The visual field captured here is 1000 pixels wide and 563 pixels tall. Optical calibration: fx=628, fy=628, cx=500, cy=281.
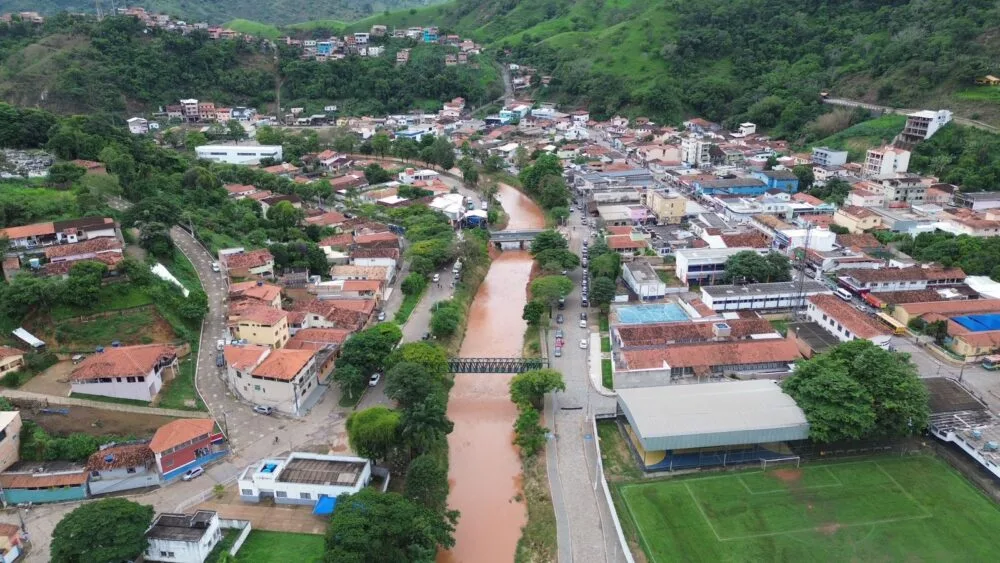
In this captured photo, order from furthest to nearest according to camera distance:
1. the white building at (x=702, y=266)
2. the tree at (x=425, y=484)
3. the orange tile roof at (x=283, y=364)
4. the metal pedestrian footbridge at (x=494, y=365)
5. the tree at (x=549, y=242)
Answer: the tree at (x=549, y=242)
the white building at (x=702, y=266)
the metal pedestrian footbridge at (x=494, y=365)
the orange tile roof at (x=283, y=364)
the tree at (x=425, y=484)

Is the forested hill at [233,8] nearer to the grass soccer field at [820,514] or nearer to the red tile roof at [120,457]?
the red tile roof at [120,457]

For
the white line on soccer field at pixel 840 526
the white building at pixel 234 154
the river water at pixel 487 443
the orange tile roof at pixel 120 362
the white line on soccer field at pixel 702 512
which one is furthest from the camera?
the white building at pixel 234 154

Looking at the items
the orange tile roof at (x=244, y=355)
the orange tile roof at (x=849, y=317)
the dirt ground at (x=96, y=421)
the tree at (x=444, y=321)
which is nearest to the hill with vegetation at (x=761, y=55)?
the orange tile roof at (x=849, y=317)

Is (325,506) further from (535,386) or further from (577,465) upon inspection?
(535,386)

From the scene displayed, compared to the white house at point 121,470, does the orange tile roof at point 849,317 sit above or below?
below

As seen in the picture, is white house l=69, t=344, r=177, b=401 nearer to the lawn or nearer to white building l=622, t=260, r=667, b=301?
the lawn

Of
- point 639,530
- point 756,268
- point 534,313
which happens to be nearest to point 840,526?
point 639,530
